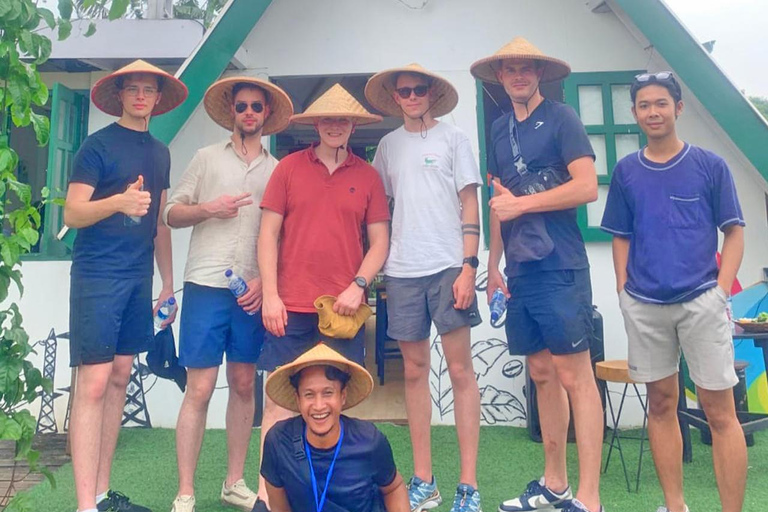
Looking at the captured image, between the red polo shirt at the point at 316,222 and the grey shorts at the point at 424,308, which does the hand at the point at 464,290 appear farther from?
the red polo shirt at the point at 316,222

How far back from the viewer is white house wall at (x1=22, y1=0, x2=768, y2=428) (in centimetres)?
471

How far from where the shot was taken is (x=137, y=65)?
298cm

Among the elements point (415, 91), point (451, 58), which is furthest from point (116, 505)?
point (451, 58)

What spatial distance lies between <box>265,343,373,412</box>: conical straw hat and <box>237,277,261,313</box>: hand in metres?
0.65

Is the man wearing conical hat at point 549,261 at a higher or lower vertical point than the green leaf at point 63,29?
lower

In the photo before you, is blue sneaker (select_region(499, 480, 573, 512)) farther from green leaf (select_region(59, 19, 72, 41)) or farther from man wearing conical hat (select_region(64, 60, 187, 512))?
green leaf (select_region(59, 19, 72, 41))

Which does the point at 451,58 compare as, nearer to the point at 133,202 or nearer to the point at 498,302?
the point at 498,302

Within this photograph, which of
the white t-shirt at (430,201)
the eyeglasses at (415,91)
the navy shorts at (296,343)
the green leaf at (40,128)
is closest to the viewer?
the green leaf at (40,128)

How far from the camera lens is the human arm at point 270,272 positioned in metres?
2.72

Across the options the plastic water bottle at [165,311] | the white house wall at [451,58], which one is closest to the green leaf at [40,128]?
the plastic water bottle at [165,311]

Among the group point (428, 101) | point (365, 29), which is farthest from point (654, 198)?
point (365, 29)

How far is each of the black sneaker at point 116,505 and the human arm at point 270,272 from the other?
1.09 metres

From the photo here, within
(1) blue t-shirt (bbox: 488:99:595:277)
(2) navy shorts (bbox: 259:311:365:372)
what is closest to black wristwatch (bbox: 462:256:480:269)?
(1) blue t-shirt (bbox: 488:99:595:277)

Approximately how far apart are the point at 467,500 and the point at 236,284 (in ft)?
4.62
